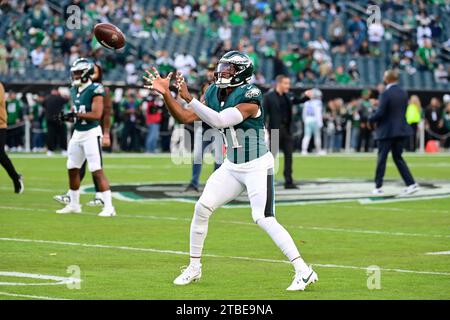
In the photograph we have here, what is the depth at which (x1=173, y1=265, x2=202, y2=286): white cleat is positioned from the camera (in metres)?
9.80

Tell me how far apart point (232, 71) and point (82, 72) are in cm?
605

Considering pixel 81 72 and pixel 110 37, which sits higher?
pixel 110 37

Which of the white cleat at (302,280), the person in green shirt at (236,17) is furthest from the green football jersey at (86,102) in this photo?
the person in green shirt at (236,17)

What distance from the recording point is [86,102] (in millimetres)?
15625

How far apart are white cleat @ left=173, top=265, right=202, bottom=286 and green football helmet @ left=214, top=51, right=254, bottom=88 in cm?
156

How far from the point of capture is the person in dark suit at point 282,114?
66.4 ft

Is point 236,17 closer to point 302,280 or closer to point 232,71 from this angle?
point 232,71

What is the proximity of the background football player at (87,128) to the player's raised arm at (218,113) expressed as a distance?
234 inches

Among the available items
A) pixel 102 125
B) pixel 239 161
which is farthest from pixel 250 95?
pixel 102 125

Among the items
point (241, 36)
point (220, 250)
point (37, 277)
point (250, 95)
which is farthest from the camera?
point (241, 36)

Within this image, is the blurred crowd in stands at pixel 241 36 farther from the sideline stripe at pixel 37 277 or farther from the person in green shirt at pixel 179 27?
the sideline stripe at pixel 37 277

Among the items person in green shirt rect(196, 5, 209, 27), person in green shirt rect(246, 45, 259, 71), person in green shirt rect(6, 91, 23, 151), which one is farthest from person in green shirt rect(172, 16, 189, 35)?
person in green shirt rect(6, 91, 23, 151)

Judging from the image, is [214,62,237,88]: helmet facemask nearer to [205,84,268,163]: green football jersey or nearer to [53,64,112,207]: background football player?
[205,84,268,163]: green football jersey

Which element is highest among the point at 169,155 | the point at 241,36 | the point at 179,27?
the point at 179,27
